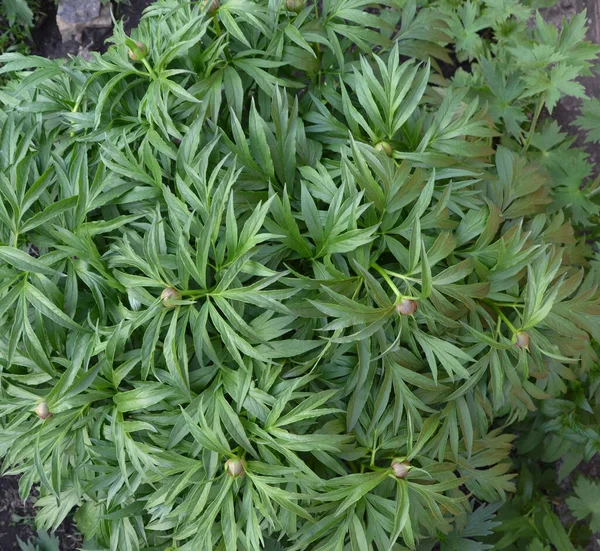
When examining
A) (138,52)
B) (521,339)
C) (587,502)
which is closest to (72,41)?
(138,52)

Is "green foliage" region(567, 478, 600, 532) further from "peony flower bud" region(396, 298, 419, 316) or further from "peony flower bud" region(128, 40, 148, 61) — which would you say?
"peony flower bud" region(128, 40, 148, 61)

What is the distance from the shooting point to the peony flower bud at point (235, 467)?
1142 mm

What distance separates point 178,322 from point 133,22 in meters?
1.89

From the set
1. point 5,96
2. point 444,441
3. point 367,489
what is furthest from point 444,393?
point 5,96

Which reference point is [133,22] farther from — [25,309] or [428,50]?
[25,309]

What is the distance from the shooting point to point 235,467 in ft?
3.74

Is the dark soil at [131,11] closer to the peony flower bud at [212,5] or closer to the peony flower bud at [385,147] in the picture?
the peony flower bud at [212,5]

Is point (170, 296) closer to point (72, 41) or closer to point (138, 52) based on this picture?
point (138, 52)

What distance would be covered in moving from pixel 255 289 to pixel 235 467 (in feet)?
1.22

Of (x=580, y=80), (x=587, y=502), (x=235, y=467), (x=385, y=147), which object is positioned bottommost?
(x=587, y=502)

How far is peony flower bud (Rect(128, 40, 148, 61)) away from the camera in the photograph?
127 centimetres

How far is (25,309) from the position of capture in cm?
116

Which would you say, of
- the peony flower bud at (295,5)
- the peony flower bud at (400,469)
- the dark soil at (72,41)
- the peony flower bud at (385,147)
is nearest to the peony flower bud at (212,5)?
the peony flower bud at (295,5)

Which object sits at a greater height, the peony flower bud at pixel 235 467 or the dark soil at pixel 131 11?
the dark soil at pixel 131 11
